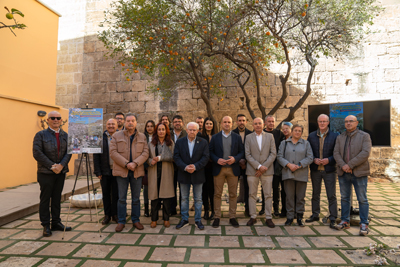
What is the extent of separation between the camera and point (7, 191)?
19.7 ft

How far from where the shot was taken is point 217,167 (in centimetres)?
415

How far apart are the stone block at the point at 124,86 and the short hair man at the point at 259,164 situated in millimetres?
6791

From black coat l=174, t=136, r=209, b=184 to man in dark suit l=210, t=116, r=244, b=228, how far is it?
21cm

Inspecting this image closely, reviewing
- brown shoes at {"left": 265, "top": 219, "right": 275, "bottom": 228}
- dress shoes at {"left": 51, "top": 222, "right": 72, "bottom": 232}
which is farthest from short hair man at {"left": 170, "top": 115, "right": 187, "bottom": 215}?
dress shoes at {"left": 51, "top": 222, "right": 72, "bottom": 232}

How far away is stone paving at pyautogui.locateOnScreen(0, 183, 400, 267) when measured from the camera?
113 inches

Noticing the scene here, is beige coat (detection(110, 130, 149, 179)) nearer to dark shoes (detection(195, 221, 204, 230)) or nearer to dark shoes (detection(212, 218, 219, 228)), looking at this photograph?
dark shoes (detection(195, 221, 204, 230))

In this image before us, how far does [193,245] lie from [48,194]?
7.34 feet

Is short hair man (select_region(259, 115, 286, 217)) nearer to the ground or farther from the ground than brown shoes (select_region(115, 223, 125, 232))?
farther from the ground

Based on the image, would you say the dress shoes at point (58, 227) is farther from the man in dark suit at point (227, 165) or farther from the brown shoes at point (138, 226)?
the man in dark suit at point (227, 165)

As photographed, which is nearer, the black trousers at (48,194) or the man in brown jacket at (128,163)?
the black trousers at (48,194)

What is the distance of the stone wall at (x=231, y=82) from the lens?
8180 millimetres

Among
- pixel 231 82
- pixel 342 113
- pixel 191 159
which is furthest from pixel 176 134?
A: pixel 342 113

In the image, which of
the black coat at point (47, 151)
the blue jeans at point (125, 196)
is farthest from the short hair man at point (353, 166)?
the black coat at point (47, 151)

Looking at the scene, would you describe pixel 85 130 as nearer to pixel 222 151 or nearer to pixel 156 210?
pixel 156 210
